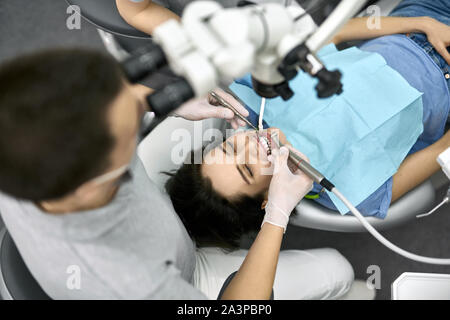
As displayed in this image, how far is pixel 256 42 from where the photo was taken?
1.71 ft

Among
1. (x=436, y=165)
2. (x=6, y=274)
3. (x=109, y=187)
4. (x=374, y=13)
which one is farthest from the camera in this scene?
(x=374, y=13)

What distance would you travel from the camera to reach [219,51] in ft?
1.62

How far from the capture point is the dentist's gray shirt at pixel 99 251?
630 millimetres

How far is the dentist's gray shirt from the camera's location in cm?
63

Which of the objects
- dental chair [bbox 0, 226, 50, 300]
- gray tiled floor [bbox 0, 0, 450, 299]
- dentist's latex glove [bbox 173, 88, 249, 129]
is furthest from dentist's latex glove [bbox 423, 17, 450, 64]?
dental chair [bbox 0, 226, 50, 300]

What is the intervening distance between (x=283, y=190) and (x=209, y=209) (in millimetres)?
228

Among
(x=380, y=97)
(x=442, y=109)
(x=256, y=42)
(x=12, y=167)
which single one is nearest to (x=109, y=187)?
(x=12, y=167)

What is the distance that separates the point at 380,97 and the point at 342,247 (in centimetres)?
65

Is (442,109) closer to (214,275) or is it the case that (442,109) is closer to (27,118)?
(214,275)

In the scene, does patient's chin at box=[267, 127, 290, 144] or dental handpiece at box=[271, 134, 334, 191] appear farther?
patient's chin at box=[267, 127, 290, 144]

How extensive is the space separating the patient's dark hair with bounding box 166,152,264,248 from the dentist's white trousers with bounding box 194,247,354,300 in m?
0.05

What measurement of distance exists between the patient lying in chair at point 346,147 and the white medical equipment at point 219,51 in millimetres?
486

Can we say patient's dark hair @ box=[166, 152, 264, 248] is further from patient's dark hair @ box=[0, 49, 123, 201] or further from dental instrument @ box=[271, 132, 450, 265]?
patient's dark hair @ box=[0, 49, 123, 201]

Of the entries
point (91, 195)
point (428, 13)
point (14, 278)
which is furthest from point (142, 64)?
point (428, 13)
